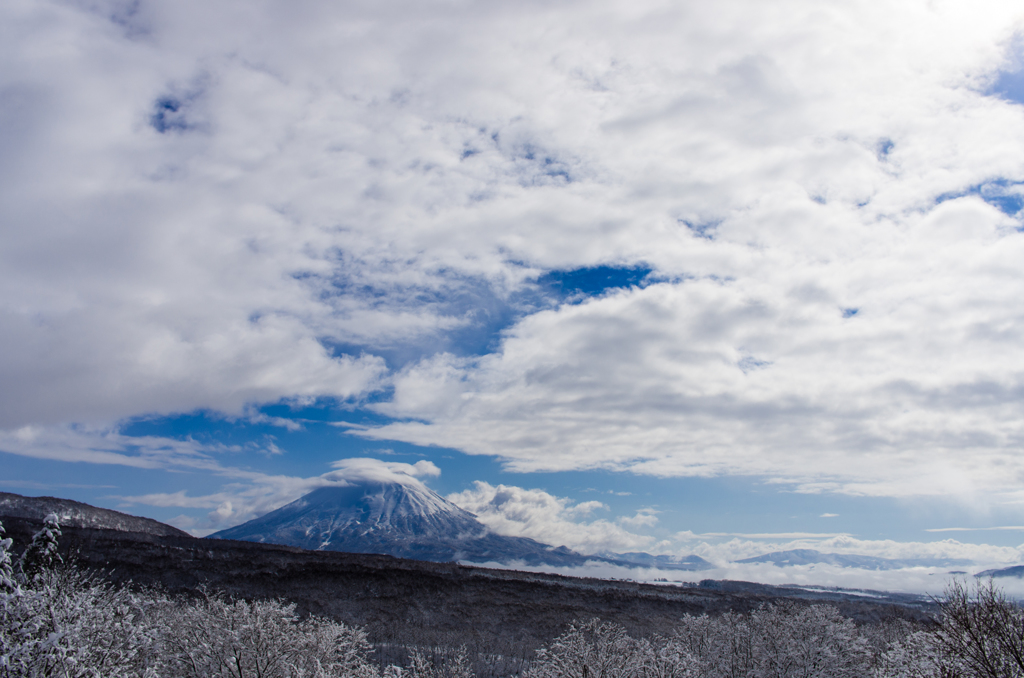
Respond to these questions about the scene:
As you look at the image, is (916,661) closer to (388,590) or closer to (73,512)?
(388,590)

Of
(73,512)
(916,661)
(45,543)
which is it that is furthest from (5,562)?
(73,512)

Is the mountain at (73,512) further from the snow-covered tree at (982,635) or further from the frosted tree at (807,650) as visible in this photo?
the snow-covered tree at (982,635)

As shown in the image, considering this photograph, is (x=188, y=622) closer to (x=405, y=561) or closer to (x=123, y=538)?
(x=123, y=538)

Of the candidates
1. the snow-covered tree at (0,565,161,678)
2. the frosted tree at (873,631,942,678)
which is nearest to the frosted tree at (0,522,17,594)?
the snow-covered tree at (0,565,161,678)

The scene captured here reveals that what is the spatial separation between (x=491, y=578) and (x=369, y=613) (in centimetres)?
4218

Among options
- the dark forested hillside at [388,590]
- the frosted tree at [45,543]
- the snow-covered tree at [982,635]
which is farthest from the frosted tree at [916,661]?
the dark forested hillside at [388,590]

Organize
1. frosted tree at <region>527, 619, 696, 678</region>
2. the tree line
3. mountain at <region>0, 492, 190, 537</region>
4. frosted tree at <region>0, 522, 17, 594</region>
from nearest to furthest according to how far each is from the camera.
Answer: frosted tree at <region>0, 522, 17, 594</region> → the tree line → frosted tree at <region>527, 619, 696, 678</region> → mountain at <region>0, 492, 190, 537</region>

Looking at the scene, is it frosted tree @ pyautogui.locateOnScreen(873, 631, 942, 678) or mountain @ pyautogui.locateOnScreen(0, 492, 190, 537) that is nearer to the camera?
frosted tree @ pyautogui.locateOnScreen(873, 631, 942, 678)

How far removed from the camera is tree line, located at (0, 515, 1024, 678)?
2347 centimetres

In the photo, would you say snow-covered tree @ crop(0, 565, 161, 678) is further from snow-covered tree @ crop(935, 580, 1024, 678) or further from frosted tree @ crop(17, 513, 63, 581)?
snow-covered tree @ crop(935, 580, 1024, 678)

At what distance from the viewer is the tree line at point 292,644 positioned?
77.0 ft

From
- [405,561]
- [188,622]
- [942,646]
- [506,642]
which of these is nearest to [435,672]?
[188,622]

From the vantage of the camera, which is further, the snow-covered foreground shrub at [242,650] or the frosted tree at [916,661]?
the snow-covered foreground shrub at [242,650]

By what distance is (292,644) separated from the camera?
4381 cm
